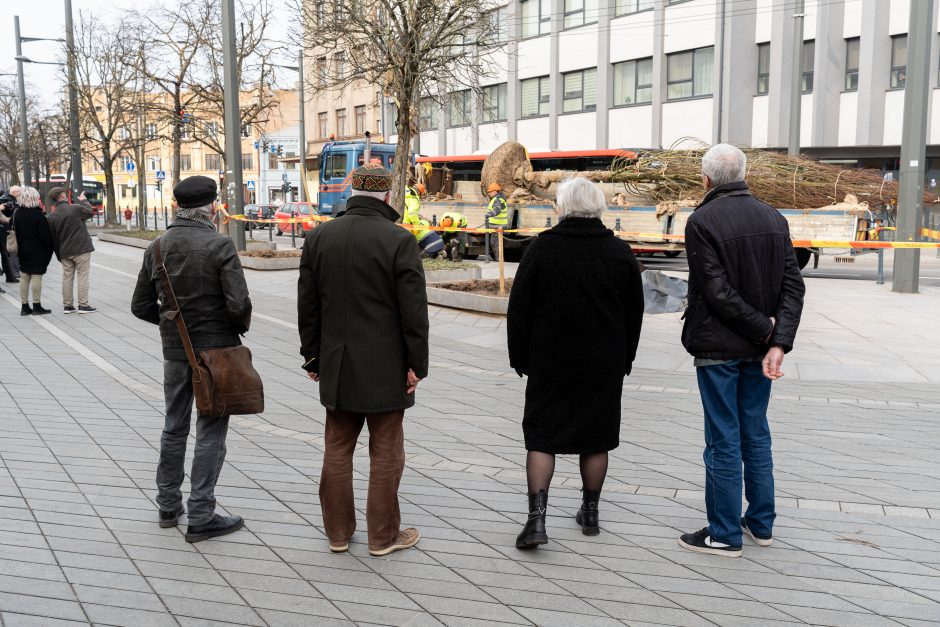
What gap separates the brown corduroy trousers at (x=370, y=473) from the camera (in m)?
4.33

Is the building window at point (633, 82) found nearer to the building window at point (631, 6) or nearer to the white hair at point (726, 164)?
the building window at point (631, 6)

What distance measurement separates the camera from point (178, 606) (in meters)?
3.81

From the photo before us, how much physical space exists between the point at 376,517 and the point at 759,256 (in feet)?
6.88

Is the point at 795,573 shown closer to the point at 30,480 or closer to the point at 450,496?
the point at 450,496

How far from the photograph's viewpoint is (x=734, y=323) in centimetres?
429

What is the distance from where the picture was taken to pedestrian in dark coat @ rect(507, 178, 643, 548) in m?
4.38

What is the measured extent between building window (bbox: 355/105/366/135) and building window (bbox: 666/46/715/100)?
71.4 feet

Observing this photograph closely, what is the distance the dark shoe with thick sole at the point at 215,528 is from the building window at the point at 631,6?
35016 millimetres

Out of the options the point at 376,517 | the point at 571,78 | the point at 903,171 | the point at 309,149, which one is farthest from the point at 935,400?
the point at 309,149

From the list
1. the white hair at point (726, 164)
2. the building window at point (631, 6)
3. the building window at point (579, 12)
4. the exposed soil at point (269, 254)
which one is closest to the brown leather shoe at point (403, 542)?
the white hair at point (726, 164)

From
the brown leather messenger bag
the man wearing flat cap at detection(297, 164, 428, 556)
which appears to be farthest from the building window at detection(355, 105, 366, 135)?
the man wearing flat cap at detection(297, 164, 428, 556)

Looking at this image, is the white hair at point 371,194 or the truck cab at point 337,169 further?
the truck cab at point 337,169

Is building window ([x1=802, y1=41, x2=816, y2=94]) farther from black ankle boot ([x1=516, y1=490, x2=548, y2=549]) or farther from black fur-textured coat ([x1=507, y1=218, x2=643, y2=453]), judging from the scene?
black ankle boot ([x1=516, y1=490, x2=548, y2=549])

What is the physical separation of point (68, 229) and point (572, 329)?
33.7 ft
